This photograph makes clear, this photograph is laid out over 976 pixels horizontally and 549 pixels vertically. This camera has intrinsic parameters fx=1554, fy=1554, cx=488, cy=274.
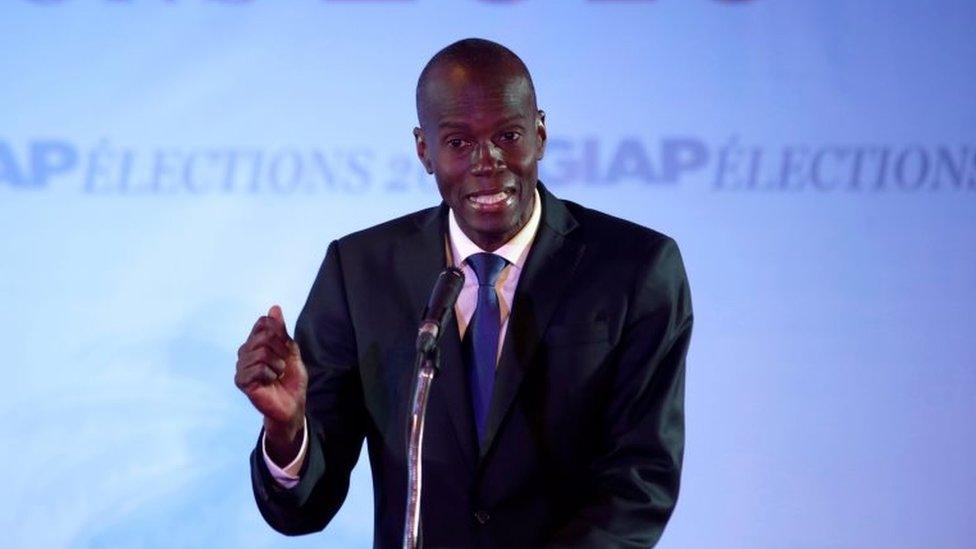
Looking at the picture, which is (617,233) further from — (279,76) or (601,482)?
(279,76)

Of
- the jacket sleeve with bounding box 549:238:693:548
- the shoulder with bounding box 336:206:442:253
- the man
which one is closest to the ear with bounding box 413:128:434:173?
the man

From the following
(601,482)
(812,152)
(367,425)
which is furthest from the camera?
(812,152)

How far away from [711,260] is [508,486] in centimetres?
147

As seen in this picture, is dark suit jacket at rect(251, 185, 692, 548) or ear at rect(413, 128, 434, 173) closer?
dark suit jacket at rect(251, 185, 692, 548)

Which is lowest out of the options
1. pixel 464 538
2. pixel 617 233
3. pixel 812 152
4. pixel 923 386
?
pixel 464 538

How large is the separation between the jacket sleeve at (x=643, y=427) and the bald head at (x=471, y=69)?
1.19 ft

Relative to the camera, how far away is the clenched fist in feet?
6.97

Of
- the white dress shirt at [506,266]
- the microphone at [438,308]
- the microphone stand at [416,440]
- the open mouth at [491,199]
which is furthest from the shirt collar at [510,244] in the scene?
the microphone stand at [416,440]

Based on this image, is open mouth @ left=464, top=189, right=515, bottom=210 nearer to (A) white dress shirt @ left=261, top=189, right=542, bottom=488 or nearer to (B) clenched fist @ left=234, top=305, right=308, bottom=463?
(A) white dress shirt @ left=261, top=189, right=542, bottom=488

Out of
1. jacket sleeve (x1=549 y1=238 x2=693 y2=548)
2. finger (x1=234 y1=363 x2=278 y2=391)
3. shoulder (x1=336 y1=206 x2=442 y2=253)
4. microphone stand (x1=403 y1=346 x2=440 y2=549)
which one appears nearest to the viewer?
microphone stand (x1=403 y1=346 x2=440 y2=549)

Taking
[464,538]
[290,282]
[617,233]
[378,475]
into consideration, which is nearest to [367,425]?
[378,475]

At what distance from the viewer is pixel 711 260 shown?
3689mm

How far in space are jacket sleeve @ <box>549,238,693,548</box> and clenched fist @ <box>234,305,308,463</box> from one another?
16.6 inches

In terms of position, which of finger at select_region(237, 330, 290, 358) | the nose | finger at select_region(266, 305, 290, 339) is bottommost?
finger at select_region(237, 330, 290, 358)
